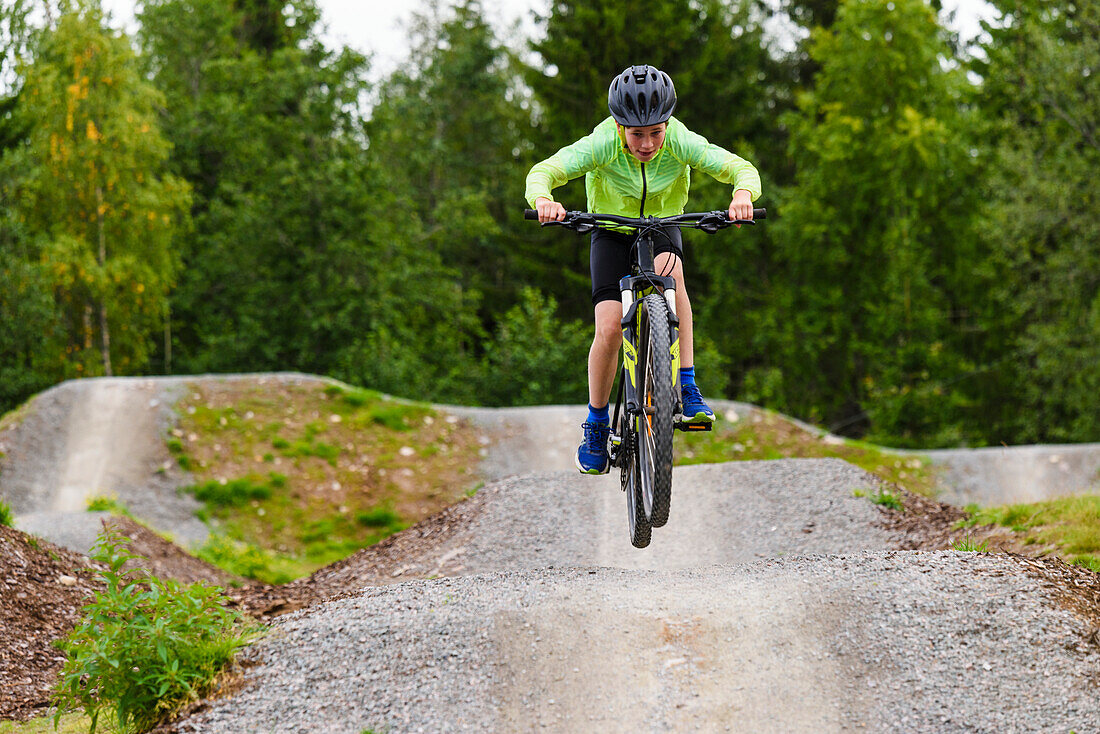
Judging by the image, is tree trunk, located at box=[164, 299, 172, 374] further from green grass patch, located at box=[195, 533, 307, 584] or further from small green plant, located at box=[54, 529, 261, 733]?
small green plant, located at box=[54, 529, 261, 733]

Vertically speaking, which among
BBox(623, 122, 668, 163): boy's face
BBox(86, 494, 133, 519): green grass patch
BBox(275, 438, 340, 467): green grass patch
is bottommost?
BBox(86, 494, 133, 519): green grass patch

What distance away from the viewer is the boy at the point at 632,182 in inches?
215

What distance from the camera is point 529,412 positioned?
16656mm

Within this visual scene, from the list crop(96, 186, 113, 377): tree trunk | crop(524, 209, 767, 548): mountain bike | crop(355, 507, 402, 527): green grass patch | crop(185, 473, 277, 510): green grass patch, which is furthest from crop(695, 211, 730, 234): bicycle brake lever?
crop(96, 186, 113, 377): tree trunk

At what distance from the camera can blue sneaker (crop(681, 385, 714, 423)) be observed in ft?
17.7

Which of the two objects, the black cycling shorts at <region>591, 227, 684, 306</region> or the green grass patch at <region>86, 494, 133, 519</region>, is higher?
the black cycling shorts at <region>591, 227, 684, 306</region>

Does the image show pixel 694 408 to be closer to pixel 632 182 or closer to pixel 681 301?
pixel 681 301

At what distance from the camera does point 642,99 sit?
5426 millimetres

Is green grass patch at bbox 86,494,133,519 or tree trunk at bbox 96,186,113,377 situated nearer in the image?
green grass patch at bbox 86,494,133,519

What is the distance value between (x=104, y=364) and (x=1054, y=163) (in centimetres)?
2357

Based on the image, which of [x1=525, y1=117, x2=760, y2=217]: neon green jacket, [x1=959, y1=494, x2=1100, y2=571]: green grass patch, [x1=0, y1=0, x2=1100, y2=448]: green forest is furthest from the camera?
[x1=0, y1=0, x2=1100, y2=448]: green forest

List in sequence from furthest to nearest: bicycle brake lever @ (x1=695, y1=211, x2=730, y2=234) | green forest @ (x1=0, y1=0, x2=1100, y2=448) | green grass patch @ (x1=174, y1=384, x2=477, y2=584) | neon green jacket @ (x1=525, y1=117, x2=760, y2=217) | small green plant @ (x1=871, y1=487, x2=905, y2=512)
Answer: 1. green forest @ (x1=0, y1=0, x2=1100, y2=448)
2. green grass patch @ (x1=174, y1=384, x2=477, y2=584)
3. small green plant @ (x1=871, y1=487, x2=905, y2=512)
4. neon green jacket @ (x1=525, y1=117, x2=760, y2=217)
5. bicycle brake lever @ (x1=695, y1=211, x2=730, y2=234)

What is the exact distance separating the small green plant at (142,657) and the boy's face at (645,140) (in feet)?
11.2

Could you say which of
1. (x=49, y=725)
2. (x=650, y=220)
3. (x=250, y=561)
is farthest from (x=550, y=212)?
(x=250, y=561)
